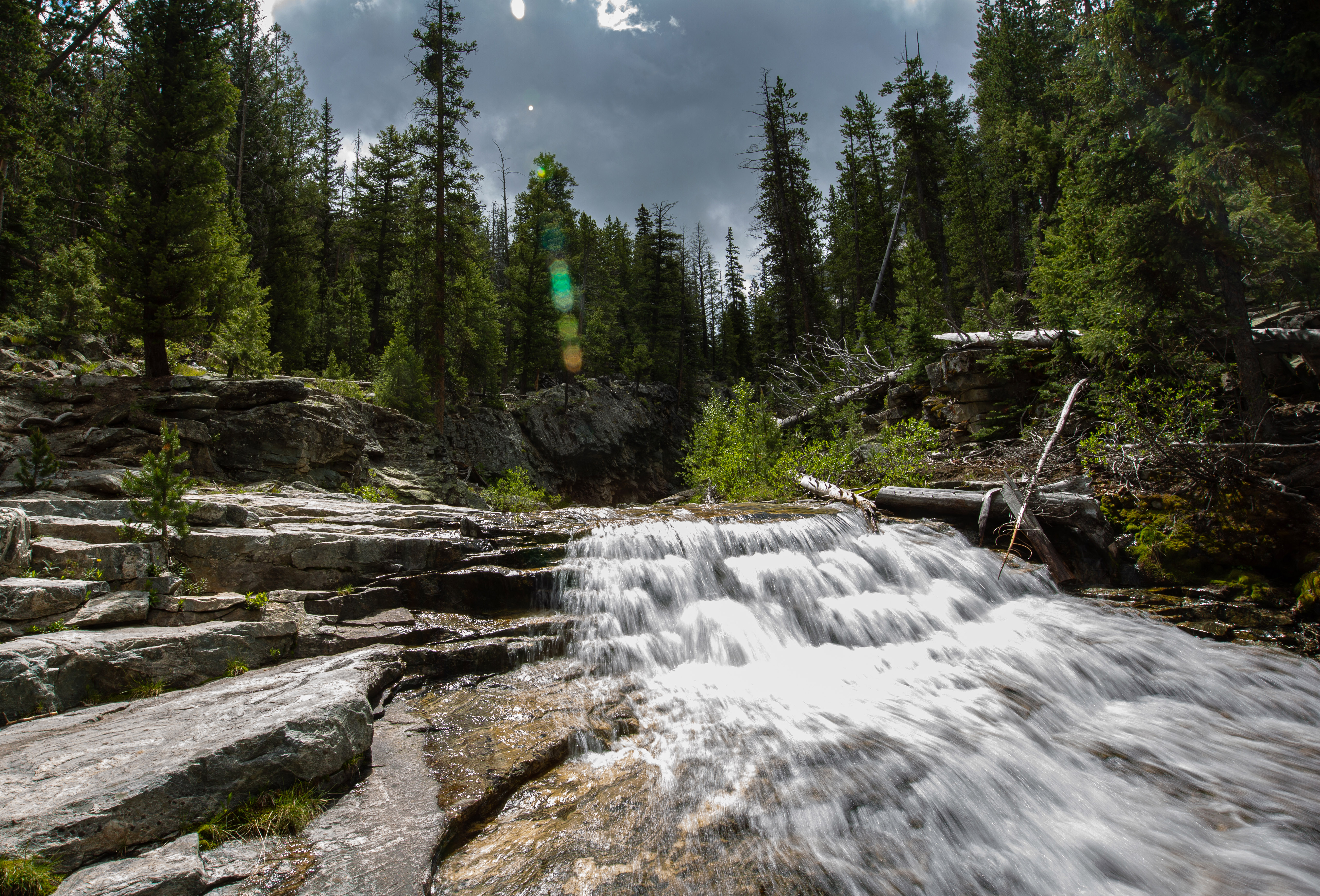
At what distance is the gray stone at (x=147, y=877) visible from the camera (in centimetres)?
246

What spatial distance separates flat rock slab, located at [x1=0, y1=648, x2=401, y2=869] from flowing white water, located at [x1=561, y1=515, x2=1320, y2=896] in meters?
2.59

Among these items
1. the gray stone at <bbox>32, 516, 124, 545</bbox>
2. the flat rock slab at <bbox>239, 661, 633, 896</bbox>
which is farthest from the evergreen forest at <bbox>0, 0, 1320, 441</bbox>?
the flat rock slab at <bbox>239, 661, 633, 896</bbox>

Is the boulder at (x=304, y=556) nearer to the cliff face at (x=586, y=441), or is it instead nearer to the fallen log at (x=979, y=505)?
the fallen log at (x=979, y=505)

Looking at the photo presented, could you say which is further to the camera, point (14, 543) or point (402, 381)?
→ point (402, 381)

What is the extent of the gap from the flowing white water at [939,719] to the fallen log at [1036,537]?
0.33m

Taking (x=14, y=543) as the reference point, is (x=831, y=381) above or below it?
above

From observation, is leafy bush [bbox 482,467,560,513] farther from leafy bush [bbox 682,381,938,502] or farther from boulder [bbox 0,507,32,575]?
boulder [bbox 0,507,32,575]

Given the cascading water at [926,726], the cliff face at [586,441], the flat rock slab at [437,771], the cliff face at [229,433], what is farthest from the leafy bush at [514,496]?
the flat rock slab at [437,771]

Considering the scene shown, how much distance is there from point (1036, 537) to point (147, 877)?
1042 cm

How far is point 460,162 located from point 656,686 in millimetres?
20716

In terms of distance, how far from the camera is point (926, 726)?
16.1 feet

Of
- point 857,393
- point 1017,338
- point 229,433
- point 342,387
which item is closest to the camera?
point 229,433

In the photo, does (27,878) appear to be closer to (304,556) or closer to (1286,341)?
(304,556)

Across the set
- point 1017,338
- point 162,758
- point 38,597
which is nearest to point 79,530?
point 38,597
